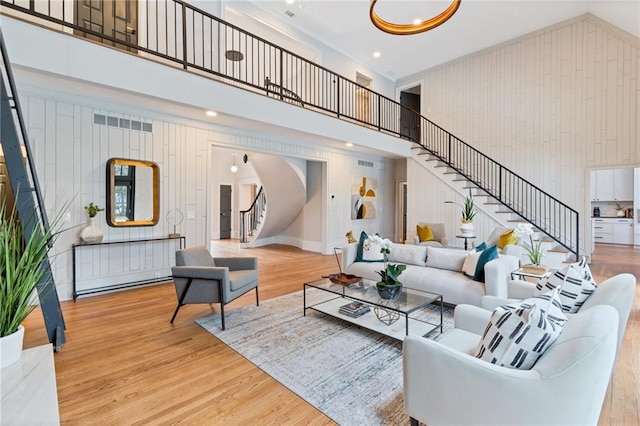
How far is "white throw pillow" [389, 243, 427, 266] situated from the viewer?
4418 millimetres

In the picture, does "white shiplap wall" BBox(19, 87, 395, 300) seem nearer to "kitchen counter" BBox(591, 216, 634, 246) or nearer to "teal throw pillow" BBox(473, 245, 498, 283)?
"teal throw pillow" BBox(473, 245, 498, 283)

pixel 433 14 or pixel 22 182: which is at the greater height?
pixel 433 14

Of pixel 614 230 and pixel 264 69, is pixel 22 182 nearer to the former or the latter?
pixel 264 69

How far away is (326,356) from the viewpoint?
2637mm

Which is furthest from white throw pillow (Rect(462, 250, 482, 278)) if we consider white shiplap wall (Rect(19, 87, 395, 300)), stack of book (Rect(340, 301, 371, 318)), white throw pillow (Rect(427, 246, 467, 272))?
white shiplap wall (Rect(19, 87, 395, 300))

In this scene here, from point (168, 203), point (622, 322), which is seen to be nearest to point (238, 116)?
point (168, 203)

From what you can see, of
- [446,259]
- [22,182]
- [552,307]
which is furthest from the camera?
[446,259]

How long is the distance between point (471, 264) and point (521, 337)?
2537mm

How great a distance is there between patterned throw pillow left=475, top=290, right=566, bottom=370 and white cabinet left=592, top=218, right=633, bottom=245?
1122 cm

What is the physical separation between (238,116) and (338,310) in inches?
126

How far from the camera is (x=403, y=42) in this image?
8094 mm

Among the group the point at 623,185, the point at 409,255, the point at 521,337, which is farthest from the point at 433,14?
the point at 623,185

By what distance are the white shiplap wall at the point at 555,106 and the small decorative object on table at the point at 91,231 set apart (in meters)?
7.18

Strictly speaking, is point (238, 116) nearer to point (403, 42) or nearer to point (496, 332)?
point (496, 332)
